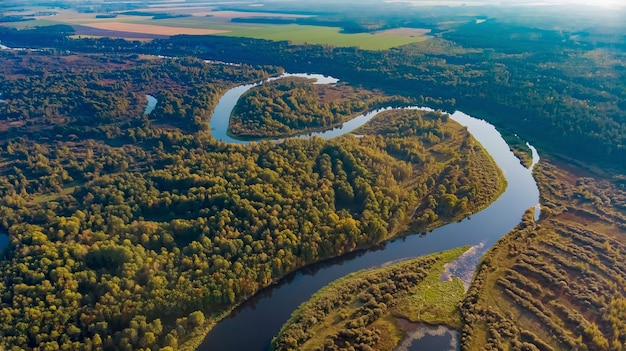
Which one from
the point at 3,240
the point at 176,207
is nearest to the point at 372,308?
the point at 176,207

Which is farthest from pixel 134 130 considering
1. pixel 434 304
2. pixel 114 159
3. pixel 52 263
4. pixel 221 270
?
pixel 434 304

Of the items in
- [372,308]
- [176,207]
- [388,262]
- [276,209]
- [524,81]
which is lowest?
[372,308]

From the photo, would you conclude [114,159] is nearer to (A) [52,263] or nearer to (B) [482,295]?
(A) [52,263]

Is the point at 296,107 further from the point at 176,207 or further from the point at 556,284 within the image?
the point at 556,284

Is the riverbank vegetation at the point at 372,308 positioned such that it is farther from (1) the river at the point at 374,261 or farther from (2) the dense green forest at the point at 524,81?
(2) the dense green forest at the point at 524,81

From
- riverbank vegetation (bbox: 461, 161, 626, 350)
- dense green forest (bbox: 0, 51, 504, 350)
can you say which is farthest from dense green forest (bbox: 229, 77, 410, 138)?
riverbank vegetation (bbox: 461, 161, 626, 350)

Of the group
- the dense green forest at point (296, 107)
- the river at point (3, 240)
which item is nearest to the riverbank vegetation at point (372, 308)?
the river at point (3, 240)
